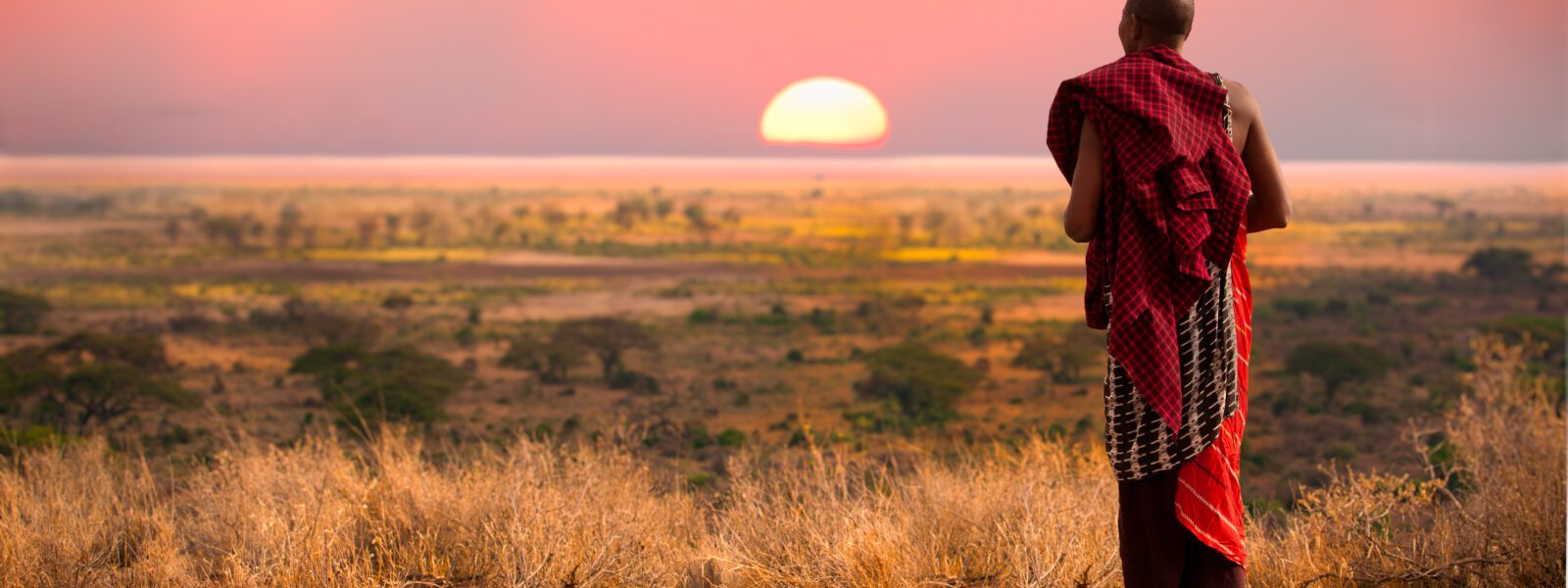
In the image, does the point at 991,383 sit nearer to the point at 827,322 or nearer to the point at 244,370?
the point at 827,322

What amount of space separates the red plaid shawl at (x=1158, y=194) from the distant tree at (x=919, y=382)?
13.7m

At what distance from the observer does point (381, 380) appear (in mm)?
16375

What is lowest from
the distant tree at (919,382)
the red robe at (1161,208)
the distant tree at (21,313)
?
the distant tree at (21,313)

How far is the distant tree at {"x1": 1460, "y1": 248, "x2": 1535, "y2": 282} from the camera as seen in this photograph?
33.8 metres

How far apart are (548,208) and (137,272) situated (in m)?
21.3

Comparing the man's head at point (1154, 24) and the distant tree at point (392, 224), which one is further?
the distant tree at point (392, 224)

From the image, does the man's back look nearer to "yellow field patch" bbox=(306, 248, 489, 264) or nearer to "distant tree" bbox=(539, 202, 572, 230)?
"yellow field patch" bbox=(306, 248, 489, 264)

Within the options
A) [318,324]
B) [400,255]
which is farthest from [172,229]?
[318,324]

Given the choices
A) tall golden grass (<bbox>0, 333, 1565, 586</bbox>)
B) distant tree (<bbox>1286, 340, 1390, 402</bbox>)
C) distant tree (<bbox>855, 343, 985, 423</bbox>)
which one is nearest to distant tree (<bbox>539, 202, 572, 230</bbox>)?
distant tree (<bbox>855, 343, 985, 423</bbox>)

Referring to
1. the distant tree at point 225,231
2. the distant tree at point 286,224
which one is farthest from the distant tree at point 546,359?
the distant tree at point 225,231

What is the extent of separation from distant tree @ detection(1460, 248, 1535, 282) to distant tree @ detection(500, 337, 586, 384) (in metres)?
27.7

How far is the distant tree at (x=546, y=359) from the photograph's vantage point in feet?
65.0

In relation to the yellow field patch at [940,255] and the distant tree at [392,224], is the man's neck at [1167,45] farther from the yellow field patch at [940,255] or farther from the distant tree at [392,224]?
the distant tree at [392,224]

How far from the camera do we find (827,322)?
1171 inches
